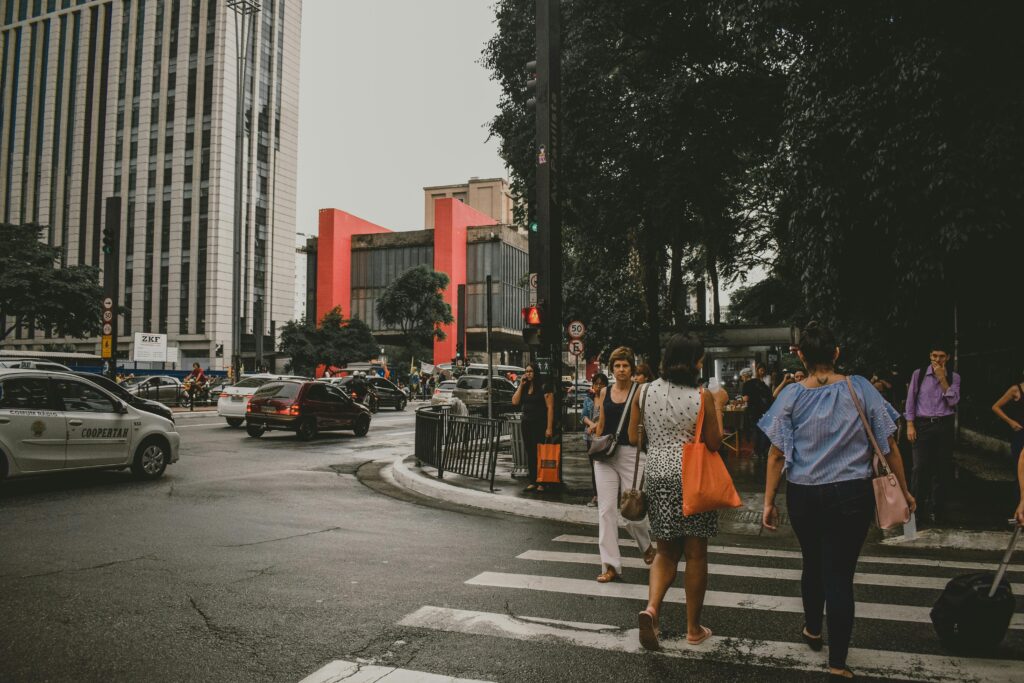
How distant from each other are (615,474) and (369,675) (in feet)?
9.14

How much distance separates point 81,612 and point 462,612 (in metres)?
2.36

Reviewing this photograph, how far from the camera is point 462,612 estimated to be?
4.84 meters

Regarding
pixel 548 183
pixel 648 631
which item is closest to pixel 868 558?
pixel 648 631

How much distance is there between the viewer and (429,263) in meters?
78.1

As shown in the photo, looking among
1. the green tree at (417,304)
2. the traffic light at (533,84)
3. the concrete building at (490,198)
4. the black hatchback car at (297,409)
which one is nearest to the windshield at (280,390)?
the black hatchback car at (297,409)

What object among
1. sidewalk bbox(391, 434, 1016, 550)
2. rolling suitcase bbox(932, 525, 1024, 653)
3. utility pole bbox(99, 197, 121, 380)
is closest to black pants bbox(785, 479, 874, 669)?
rolling suitcase bbox(932, 525, 1024, 653)

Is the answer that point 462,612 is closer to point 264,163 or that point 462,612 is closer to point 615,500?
point 615,500

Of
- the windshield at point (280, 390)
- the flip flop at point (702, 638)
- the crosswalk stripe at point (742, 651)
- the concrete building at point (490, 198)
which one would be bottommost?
the crosswalk stripe at point (742, 651)

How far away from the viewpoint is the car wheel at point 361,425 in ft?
68.3

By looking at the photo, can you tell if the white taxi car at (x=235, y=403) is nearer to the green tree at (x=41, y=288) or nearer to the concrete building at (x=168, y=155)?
the green tree at (x=41, y=288)

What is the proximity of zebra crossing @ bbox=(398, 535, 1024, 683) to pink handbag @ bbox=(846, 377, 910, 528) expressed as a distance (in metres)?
0.80

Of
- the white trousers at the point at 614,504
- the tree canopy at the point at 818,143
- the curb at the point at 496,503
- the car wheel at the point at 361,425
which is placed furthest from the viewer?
the car wheel at the point at 361,425

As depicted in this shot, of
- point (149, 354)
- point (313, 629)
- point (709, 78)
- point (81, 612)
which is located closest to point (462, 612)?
point (313, 629)

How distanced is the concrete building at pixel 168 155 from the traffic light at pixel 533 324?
55593 millimetres
